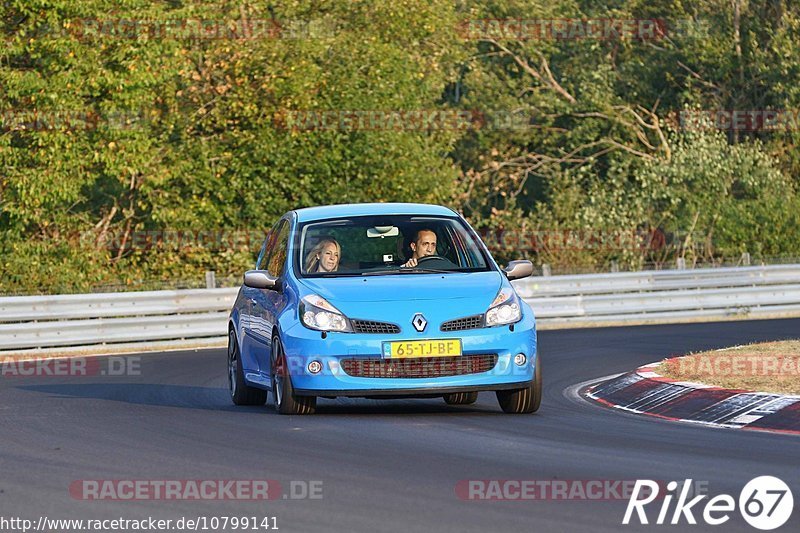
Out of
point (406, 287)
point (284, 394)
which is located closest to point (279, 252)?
point (284, 394)

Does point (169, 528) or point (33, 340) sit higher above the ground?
point (169, 528)

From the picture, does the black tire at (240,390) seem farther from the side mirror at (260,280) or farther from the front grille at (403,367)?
the front grille at (403,367)

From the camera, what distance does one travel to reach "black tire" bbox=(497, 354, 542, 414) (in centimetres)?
1257

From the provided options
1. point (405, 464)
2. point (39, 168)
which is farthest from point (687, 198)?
point (405, 464)

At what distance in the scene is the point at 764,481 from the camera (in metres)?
8.47

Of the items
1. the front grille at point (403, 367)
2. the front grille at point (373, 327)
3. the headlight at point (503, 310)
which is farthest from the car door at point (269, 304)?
the headlight at point (503, 310)

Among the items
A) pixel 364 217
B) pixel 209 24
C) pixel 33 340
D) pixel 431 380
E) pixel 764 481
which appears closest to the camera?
pixel 764 481

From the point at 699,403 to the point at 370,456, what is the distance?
386 centimetres

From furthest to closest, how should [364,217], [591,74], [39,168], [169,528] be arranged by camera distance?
[591,74], [39,168], [364,217], [169,528]

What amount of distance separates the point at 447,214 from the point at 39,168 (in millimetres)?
19494

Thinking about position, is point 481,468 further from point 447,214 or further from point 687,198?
point 687,198

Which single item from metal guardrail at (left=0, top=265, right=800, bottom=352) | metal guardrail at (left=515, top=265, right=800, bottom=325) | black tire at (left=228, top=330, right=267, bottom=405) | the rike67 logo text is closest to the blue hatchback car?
black tire at (left=228, top=330, right=267, bottom=405)

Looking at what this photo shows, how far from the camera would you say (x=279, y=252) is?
1407 cm

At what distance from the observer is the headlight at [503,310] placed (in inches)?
485
